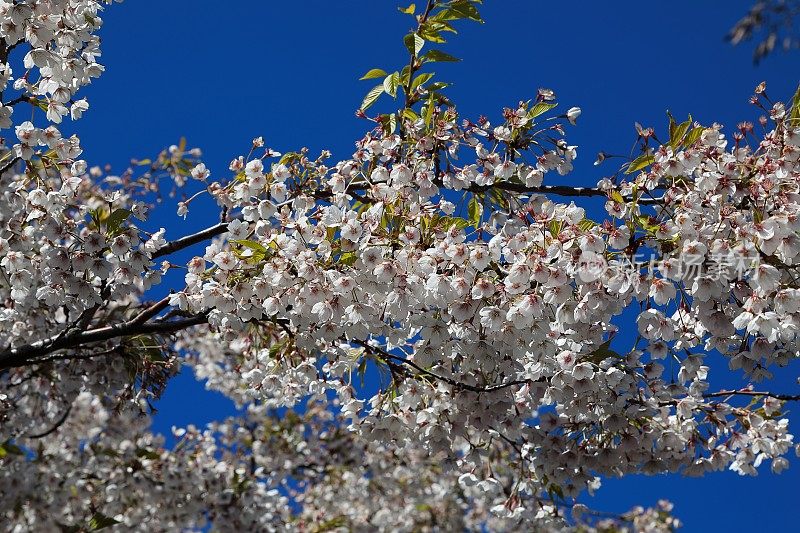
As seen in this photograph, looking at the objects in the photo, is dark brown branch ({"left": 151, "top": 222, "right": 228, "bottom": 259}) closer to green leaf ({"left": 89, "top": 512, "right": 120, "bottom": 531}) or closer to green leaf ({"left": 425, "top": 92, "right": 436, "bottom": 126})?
green leaf ({"left": 425, "top": 92, "right": 436, "bottom": 126})

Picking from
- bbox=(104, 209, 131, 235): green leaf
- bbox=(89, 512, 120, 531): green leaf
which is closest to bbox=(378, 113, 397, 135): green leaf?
bbox=(104, 209, 131, 235): green leaf

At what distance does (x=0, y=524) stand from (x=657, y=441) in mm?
6082

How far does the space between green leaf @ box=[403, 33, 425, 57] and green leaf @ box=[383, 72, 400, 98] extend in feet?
0.46

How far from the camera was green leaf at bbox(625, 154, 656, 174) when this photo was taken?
367 cm

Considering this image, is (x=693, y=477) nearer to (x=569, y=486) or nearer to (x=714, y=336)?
(x=569, y=486)

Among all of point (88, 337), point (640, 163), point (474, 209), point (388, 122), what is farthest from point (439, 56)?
point (88, 337)

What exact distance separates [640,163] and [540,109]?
0.59 metres

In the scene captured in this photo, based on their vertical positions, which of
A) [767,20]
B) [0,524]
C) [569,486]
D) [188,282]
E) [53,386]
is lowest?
[569,486]

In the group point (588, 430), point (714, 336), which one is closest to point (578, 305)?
point (714, 336)

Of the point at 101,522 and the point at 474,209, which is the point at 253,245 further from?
the point at 101,522

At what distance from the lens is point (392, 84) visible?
156 inches

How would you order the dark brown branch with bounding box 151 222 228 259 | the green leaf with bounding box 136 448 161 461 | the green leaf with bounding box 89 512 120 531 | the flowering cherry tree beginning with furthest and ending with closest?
the green leaf with bounding box 136 448 161 461
the green leaf with bounding box 89 512 120 531
the dark brown branch with bounding box 151 222 228 259
the flowering cherry tree

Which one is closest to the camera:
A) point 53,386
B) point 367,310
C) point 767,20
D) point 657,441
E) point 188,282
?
point 367,310

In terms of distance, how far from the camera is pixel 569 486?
4.64m
